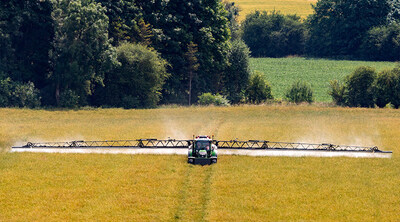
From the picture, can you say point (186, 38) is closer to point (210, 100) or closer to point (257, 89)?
point (210, 100)

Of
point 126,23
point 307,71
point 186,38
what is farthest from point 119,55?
point 307,71

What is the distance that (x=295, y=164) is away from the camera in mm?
54562

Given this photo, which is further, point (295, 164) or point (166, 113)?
point (166, 113)

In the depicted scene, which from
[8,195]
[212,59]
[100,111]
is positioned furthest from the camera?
[212,59]

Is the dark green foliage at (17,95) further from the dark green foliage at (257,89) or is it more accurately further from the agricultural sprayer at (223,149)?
the dark green foliage at (257,89)

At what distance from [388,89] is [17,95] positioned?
2699 inches

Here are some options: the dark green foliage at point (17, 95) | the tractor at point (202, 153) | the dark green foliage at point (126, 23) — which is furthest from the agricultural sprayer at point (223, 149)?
the dark green foliage at point (126, 23)

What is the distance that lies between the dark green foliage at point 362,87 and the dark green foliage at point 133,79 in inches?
1504

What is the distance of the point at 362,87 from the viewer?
106375mm

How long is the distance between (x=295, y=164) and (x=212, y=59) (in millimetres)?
60605

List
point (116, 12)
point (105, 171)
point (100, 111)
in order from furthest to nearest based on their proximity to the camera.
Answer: point (116, 12) < point (100, 111) < point (105, 171)

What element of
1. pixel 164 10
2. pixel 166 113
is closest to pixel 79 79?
→ pixel 166 113

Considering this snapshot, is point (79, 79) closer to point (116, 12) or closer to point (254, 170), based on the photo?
point (116, 12)

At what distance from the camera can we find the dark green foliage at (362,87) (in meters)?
106
